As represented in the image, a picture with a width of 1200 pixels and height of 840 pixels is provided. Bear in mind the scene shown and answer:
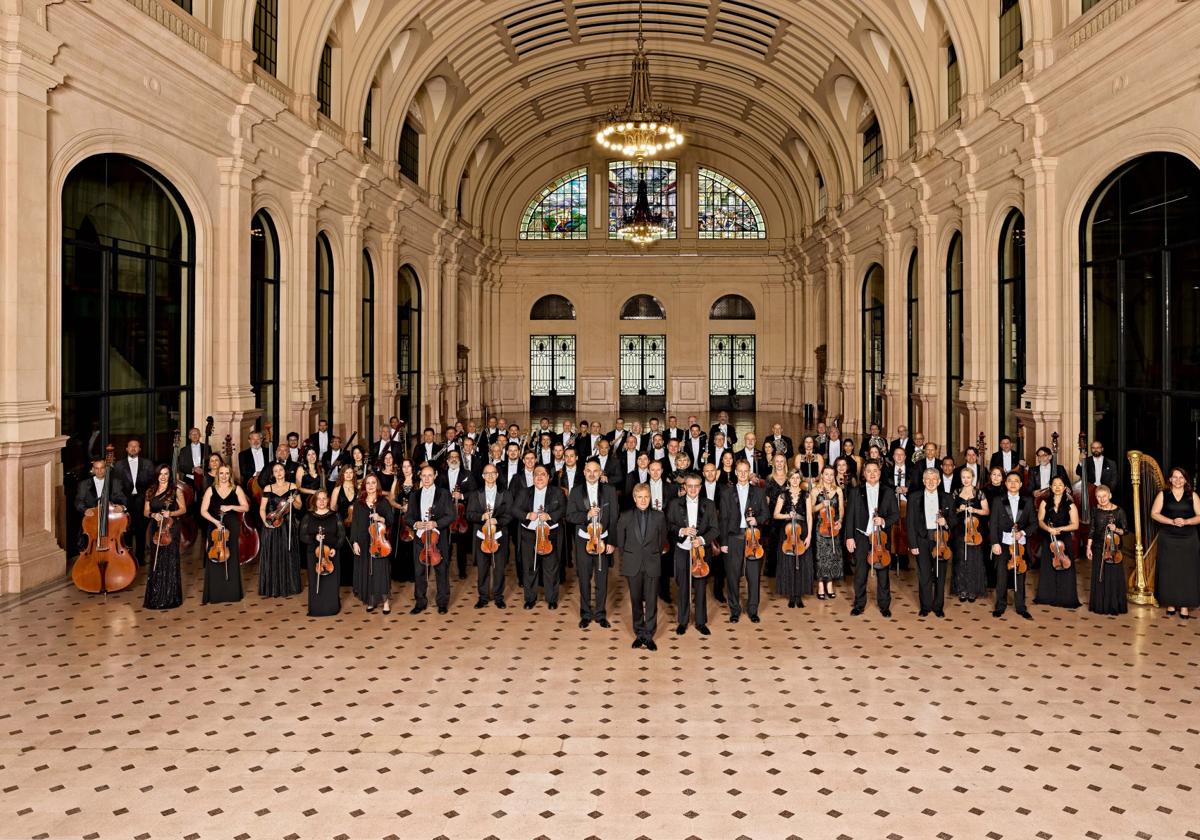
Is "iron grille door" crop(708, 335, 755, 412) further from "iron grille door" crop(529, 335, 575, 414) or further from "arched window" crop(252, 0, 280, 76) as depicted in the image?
"arched window" crop(252, 0, 280, 76)

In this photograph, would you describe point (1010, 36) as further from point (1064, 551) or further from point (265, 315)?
point (265, 315)

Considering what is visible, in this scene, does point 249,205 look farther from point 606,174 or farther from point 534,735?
point 606,174

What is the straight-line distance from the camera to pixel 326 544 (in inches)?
373

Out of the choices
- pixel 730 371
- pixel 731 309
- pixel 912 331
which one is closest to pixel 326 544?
pixel 912 331

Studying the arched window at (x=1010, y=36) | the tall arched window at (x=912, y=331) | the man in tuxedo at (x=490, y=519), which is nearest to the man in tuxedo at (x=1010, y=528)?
the man in tuxedo at (x=490, y=519)

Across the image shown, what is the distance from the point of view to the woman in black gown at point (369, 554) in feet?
31.4

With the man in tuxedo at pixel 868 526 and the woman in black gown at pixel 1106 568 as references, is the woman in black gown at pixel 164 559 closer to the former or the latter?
the man in tuxedo at pixel 868 526

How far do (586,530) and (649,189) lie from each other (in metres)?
31.6

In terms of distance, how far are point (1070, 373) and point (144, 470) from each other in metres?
12.4

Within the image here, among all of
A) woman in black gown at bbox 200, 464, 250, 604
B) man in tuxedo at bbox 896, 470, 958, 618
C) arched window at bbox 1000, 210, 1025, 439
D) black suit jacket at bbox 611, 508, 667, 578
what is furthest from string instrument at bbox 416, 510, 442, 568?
arched window at bbox 1000, 210, 1025, 439

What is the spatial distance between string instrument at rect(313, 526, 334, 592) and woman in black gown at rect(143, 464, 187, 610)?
4.76ft

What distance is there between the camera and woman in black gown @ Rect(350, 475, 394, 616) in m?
9.58

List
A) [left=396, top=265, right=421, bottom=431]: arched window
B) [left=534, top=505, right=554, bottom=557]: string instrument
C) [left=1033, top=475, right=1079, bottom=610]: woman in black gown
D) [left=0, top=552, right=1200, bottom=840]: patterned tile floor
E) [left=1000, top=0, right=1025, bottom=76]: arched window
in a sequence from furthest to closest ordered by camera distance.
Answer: [left=396, top=265, right=421, bottom=431]: arched window → [left=1000, top=0, right=1025, bottom=76]: arched window → [left=534, top=505, right=554, bottom=557]: string instrument → [left=1033, top=475, right=1079, bottom=610]: woman in black gown → [left=0, top=552, right=1200, bottom=840]: patterned tile floor

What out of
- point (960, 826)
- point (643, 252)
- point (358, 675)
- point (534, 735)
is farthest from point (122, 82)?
point (643, 252)
